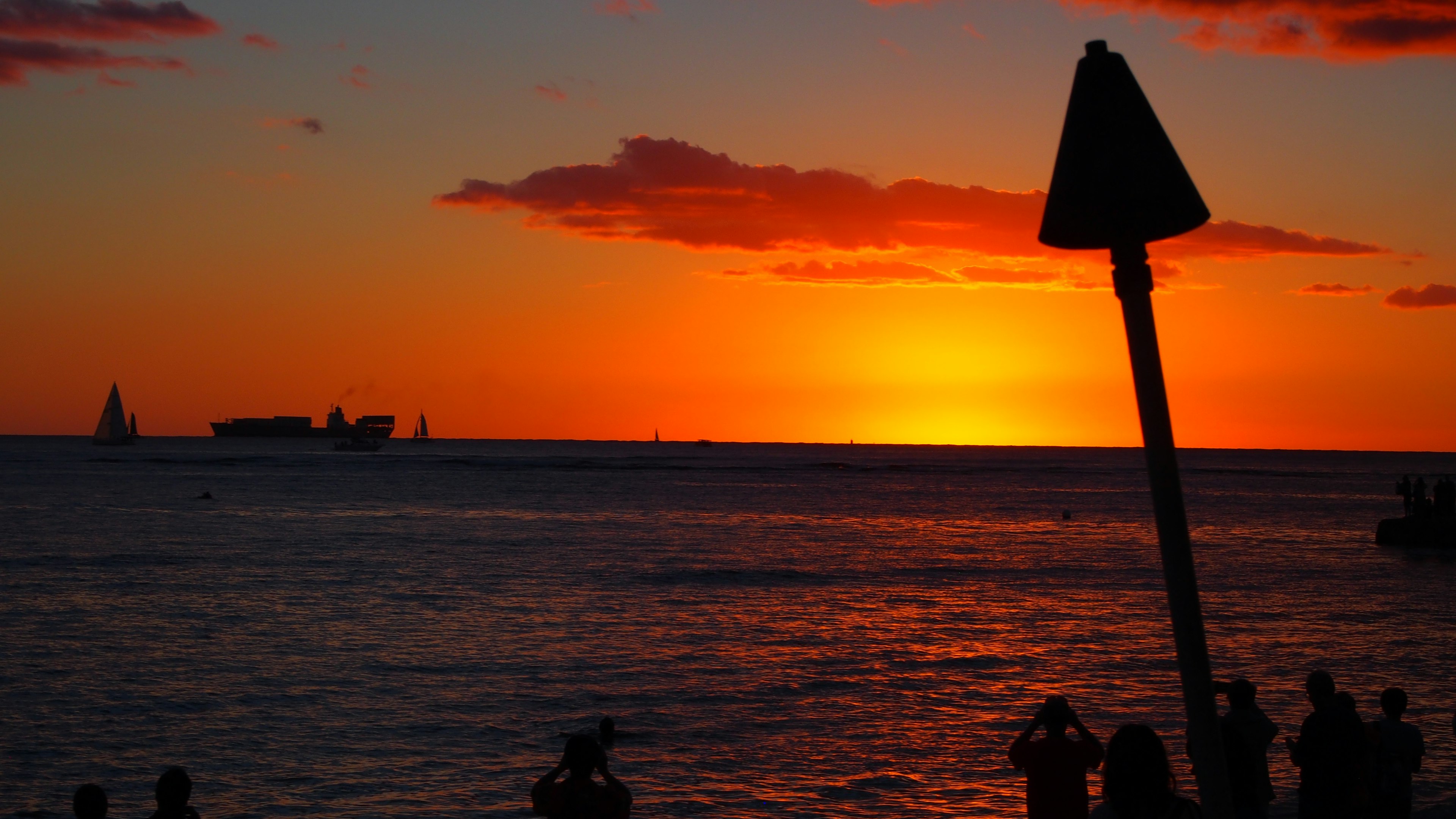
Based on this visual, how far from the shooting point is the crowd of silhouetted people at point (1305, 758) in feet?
26.3

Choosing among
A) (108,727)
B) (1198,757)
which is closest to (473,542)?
(108,727)

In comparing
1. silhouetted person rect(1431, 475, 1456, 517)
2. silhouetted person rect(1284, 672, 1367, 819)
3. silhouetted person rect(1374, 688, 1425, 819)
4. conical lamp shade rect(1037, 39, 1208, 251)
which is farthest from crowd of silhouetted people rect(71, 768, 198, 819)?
silhouetted person rect(1431, 475, 1456, 517)

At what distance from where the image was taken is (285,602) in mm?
31391

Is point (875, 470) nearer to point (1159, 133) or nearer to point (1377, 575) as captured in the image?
point (1377, 575)

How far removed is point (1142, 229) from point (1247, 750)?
5.63 m

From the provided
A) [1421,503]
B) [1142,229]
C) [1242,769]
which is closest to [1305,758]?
[1242,769]

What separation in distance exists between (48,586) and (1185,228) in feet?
123

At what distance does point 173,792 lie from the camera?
7082 mm

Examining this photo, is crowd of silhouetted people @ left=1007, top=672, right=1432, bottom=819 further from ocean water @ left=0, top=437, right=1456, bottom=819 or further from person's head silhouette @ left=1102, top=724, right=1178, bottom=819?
ocean water @ left=0, top=437, right=1456, bottom=819

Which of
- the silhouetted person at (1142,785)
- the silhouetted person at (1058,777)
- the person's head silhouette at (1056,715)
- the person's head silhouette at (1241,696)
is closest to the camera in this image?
the silhouetted person at (1142,785)

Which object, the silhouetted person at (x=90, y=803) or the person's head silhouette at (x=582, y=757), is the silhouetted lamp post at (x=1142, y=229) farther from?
the silhouetted person at (x=90, y=803)

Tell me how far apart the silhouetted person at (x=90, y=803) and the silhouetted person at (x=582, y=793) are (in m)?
2.82

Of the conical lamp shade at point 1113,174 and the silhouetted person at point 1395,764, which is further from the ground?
the conical lamp shade at point 1113,174

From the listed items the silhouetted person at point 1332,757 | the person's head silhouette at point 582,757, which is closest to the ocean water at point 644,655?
the silhouetted person at point 1332,757
